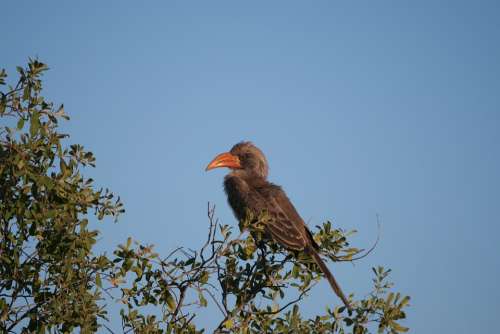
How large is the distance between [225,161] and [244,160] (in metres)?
0.34

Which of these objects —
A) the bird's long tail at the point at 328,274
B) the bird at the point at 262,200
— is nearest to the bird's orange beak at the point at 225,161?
the bird at the point at 262,200

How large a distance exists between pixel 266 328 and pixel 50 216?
7.13 ft

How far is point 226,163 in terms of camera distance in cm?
971

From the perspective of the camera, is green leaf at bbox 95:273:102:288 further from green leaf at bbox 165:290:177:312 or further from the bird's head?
the bird's head

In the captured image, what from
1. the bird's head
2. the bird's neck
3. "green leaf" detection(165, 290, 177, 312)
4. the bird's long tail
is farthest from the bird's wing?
"green leaf" detection(165, 290, 177, 312)

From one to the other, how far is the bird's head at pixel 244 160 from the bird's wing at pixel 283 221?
1070 millimetres

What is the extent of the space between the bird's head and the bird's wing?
107 cm

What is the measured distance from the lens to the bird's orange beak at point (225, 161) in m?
9.62

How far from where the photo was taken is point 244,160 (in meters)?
9.88

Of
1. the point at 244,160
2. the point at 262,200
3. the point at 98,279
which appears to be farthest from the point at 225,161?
the point at 98,279

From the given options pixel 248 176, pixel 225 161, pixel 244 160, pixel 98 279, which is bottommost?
pixel 98 279

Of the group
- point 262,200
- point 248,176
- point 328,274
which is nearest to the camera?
point 328,274

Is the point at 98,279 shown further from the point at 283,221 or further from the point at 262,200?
the point at 262,200

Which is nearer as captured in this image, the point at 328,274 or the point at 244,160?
the point at 328,274
